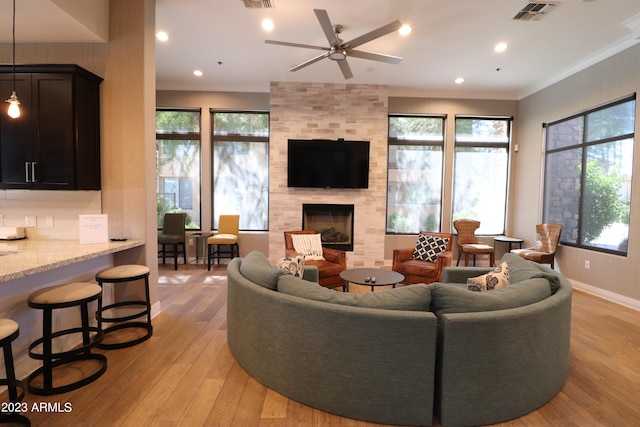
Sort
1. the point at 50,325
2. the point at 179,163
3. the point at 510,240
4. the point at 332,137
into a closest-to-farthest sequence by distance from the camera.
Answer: the point at 50,325 → the point at 510,240 → the point at 332,137 → the point at 179,163

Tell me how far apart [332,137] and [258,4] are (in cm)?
274

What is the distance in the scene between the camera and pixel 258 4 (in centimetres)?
323

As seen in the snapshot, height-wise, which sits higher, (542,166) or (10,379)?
(542,166)

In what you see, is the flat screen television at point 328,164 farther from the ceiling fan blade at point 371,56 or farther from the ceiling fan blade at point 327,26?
the ceiling fan blade at point 327,26

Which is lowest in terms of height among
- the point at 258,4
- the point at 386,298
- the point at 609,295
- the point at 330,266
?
the point at 609,295

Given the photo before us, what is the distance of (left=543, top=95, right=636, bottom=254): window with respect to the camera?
4004mm

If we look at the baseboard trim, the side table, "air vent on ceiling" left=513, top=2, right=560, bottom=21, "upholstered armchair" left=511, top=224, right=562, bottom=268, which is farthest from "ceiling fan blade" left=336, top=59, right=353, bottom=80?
the baseboard trim

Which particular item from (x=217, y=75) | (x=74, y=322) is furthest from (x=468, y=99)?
(x=74, y=322)

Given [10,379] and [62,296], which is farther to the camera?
[62,296]

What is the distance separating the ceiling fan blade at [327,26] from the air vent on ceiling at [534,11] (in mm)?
2030

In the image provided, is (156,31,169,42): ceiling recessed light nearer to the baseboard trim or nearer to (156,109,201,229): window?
(156,109,201,229): window

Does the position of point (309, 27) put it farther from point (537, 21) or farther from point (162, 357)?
point (162, 357)

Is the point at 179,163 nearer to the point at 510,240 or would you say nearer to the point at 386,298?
the point at 386,298

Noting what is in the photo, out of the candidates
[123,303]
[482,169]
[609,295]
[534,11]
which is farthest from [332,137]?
[609,295]
